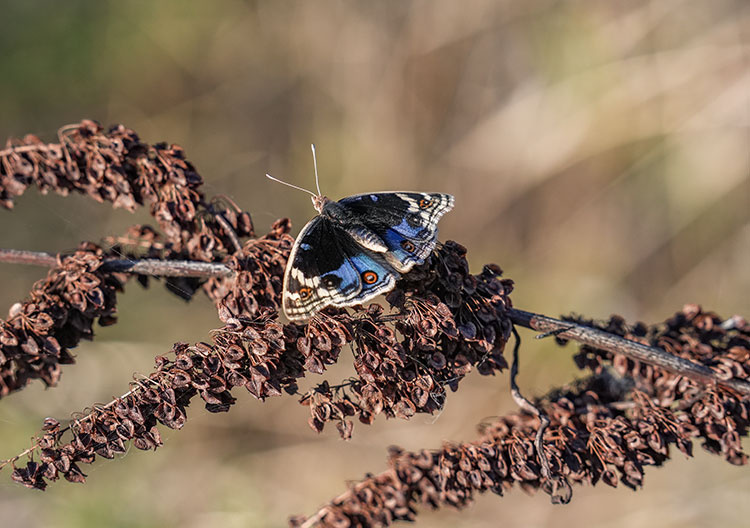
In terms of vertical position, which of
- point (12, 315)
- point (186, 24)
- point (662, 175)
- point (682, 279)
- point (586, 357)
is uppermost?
point (186, 24)

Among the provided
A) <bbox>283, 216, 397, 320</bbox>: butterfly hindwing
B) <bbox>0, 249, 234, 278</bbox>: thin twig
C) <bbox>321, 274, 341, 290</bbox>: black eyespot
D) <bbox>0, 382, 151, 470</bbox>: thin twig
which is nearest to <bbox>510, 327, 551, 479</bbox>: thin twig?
<bbox>283, 216, 397, 320</bbox>: butterfly hindwing

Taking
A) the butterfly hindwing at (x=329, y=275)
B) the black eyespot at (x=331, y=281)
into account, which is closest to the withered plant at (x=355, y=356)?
the butterfly hindwing at (x=329, y=275)

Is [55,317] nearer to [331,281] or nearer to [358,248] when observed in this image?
[331,281]

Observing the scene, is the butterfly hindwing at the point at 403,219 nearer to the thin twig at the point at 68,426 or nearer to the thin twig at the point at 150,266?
the thin twig at the point at 150,266

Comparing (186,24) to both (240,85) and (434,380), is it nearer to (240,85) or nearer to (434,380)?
(240,85)

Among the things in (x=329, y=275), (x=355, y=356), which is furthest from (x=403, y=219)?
(x=355, y=356)

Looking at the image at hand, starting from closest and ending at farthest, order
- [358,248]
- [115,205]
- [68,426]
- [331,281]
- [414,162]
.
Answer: [68,426]
[331,281]
[115,205]
[358,248]
[414,162]

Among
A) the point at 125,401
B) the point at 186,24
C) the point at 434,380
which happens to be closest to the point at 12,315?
the point at 125,401
